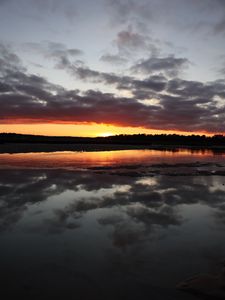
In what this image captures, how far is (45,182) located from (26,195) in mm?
3223

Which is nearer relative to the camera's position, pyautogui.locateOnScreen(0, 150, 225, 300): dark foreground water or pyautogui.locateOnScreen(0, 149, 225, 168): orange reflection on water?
pyautogui.locateOnScreen(0, 150, 225, 300): dark foreground water

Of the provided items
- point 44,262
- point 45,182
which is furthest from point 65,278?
point 45,182

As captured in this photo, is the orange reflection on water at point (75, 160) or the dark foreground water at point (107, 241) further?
the orange reflection on water at point (75, 160)

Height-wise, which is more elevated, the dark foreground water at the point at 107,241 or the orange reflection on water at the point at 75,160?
the orange reflection on water at the point at 75,160

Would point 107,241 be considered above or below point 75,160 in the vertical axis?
below

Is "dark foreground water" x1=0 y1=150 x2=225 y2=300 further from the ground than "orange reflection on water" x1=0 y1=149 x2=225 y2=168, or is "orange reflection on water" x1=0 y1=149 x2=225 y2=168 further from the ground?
"orange reflection on water" x1=0 y1=149 x2=225 y2=168

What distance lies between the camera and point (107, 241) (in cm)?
702

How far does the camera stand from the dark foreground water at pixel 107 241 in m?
4.95

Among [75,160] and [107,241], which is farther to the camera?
[75,160]

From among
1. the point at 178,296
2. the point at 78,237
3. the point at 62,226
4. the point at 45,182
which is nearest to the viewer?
the point at 178,296

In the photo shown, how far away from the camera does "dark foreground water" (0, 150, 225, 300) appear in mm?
4945

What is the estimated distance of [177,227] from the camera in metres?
8.23

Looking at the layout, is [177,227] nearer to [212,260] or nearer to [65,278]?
[212,260]

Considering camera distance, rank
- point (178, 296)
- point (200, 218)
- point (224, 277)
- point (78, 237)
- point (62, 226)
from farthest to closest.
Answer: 1. point (200, 218)
2. point (62, 226)
3. point (78, 237)
4. point (224, 277)
5. point (178, 296)
